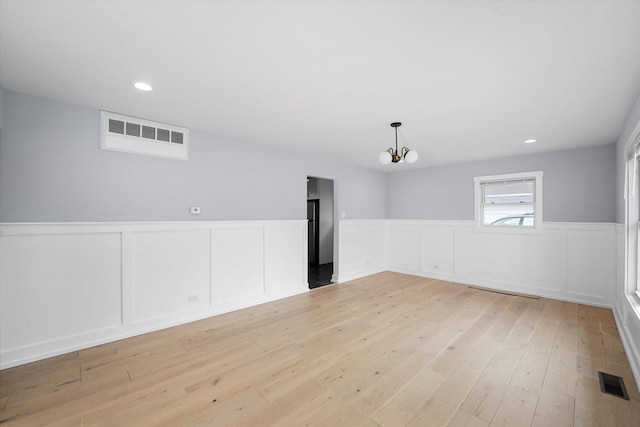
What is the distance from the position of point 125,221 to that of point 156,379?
1.77 meters

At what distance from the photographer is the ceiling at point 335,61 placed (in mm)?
1548

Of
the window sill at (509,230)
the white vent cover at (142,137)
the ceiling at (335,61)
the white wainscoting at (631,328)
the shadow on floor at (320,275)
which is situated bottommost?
the shadow on floor at (320,275)

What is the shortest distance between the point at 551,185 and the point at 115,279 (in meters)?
6.65

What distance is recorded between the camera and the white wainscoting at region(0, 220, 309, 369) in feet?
8.48

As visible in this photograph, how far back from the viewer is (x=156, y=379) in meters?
2.35

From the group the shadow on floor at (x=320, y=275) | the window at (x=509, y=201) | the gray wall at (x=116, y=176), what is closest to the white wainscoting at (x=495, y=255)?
the window at (x=509, y=201)

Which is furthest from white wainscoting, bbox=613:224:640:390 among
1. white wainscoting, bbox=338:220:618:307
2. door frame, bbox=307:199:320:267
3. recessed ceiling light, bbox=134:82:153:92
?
door frame, bbox=307:199:320:267

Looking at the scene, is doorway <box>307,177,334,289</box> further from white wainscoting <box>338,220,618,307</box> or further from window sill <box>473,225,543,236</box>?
window sill <box>473,225,543,236</box>

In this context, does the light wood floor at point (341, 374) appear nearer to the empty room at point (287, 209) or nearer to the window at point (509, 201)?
the empty room at point (287, 209)

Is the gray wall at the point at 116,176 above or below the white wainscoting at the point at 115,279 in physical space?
above

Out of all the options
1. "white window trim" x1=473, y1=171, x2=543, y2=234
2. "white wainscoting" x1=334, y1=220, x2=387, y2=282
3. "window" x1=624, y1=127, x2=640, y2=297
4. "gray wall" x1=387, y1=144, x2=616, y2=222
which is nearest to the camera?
"window" x1=624, y1=127, x2=640, y2=297

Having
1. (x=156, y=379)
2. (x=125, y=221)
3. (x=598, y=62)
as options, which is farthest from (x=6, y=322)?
(x=598, y=62)

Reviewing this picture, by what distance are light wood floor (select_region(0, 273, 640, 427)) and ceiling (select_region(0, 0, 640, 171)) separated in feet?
8.28

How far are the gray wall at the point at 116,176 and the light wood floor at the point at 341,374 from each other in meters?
1.50
